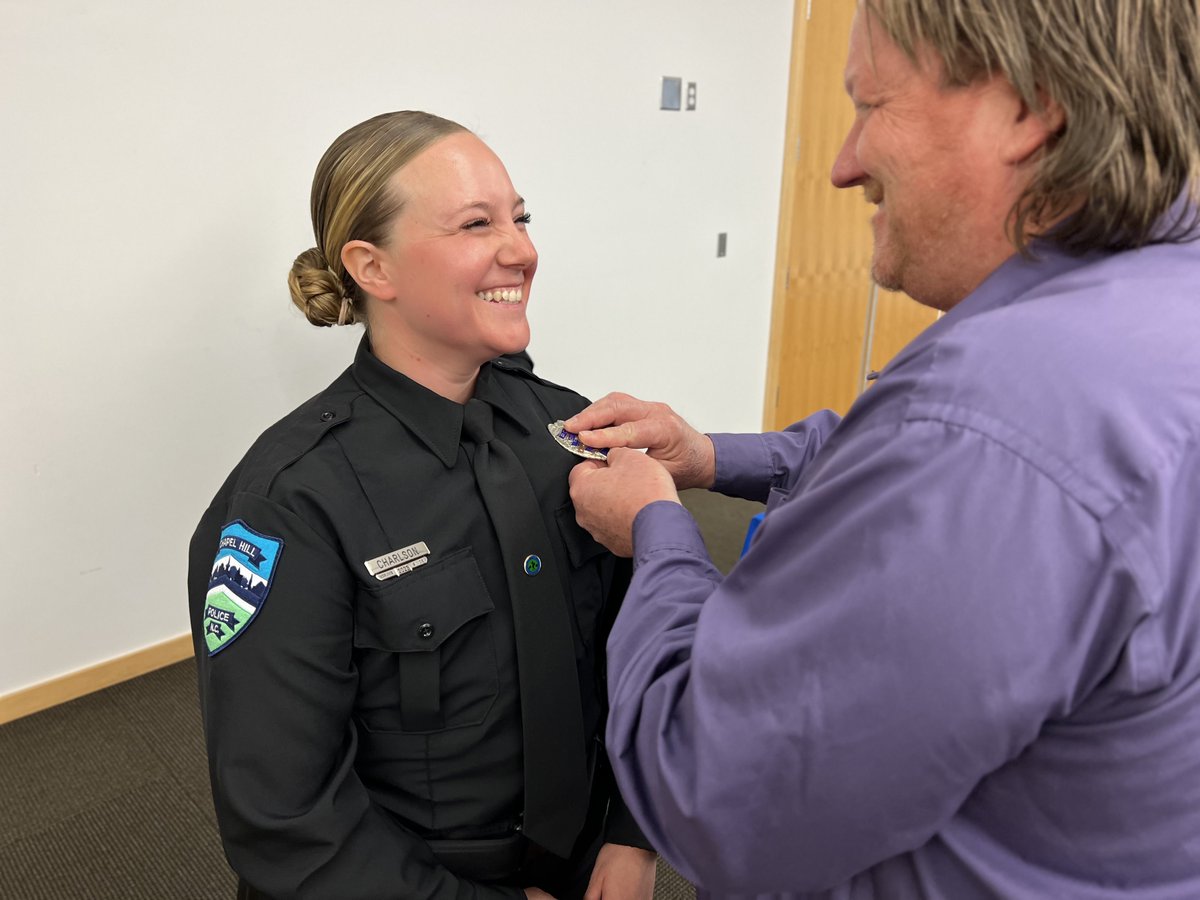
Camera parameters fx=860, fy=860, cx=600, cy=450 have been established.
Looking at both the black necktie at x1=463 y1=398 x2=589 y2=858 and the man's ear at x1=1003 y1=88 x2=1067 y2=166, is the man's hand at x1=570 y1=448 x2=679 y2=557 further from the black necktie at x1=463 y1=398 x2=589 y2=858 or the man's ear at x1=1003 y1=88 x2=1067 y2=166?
the man's ear at x1=1003 y1=88 x2=1067 y2=166

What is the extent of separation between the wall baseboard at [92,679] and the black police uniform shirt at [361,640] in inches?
64.2

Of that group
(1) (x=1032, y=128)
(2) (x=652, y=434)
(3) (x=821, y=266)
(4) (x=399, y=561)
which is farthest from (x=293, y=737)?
(3) (x=821, y=266)

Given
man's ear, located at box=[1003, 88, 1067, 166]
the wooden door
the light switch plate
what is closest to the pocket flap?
man's ear, located at box=[1003, 88, 1067, 166]

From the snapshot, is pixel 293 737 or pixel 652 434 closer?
pixel 293 737

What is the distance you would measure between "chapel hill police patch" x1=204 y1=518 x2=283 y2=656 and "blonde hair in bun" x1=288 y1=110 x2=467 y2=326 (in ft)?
1.40

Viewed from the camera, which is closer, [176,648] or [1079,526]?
[1079,526]

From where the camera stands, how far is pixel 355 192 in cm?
125

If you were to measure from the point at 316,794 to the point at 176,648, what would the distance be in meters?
1.91

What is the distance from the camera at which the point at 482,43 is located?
283cm

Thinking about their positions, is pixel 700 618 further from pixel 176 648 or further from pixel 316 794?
pixel 176 648

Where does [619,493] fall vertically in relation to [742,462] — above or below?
above

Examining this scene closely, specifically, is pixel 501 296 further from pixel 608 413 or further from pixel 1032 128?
pixel 1032 128

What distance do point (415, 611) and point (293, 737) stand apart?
207 mm

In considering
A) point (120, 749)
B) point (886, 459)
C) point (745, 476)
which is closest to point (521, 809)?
point (745, 476)
